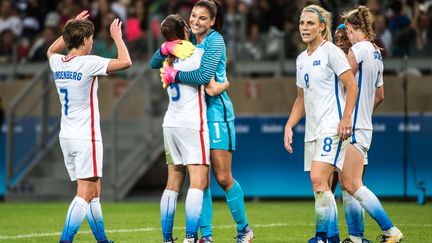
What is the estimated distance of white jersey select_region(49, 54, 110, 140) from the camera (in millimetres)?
→ 10047

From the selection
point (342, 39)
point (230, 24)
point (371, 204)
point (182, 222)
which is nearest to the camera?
point (371, 204)

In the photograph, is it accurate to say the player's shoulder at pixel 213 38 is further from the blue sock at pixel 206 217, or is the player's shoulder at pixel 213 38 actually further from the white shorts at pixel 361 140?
the white shorts at pixel 361 140

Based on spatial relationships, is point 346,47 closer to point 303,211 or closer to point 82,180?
point 82,180

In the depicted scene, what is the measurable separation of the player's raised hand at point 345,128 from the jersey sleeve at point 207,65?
134cm

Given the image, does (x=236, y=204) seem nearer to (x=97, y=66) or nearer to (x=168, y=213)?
(x=168, y=213)

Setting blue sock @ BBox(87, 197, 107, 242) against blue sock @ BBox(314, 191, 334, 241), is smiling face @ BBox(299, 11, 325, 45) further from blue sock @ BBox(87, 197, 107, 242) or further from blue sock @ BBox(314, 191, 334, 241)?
blue sock @ BBox(87, 197, 107, 242)

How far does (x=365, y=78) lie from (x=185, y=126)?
191cm

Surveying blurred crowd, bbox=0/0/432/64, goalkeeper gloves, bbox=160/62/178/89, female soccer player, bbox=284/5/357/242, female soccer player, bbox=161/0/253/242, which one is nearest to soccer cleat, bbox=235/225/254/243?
female soccer player, bbox=161/0/253/242

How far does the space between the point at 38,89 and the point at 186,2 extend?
135 inches

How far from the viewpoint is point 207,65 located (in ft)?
33.2

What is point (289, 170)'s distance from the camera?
64.7 ft

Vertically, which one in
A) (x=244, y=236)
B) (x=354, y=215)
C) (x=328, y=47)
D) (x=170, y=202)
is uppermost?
(x=328, y=47)

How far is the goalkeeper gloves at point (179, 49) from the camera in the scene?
10125 mm

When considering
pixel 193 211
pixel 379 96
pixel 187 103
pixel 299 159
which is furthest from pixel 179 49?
pixel 299 159
